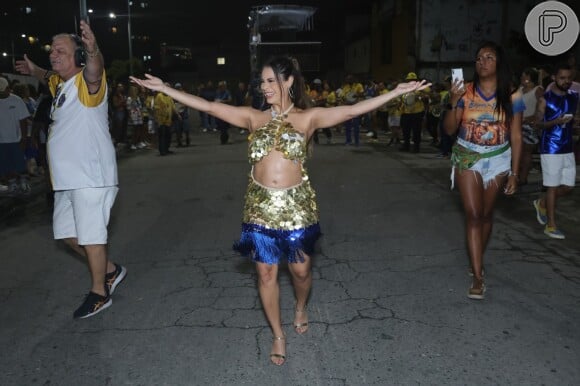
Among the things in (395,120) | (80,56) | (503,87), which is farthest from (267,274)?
(395,120)

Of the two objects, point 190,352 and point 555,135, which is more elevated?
point 555,135

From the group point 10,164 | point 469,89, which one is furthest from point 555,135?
point 10,164

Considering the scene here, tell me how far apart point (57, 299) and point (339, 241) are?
305 centimetres

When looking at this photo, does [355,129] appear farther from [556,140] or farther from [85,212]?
[85,212]

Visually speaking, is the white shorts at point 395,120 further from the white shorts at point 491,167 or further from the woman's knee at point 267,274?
the woman's knee at point 267,274

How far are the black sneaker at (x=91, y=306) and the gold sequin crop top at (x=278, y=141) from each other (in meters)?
1.89

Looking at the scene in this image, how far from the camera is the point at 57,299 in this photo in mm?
4922

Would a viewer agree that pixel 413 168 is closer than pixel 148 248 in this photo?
No

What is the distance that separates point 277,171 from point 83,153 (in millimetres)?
1693

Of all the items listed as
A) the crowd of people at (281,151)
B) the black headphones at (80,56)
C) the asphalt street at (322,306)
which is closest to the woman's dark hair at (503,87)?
the crowd of people at (281,151)

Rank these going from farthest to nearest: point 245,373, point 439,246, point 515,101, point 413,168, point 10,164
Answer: point 413,168, point 10,164, point 439,246, point 515,101, point 245,373

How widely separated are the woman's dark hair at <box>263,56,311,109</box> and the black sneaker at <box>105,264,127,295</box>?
233cm

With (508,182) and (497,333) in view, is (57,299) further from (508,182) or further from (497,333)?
(508,182)

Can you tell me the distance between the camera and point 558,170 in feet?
21.5
